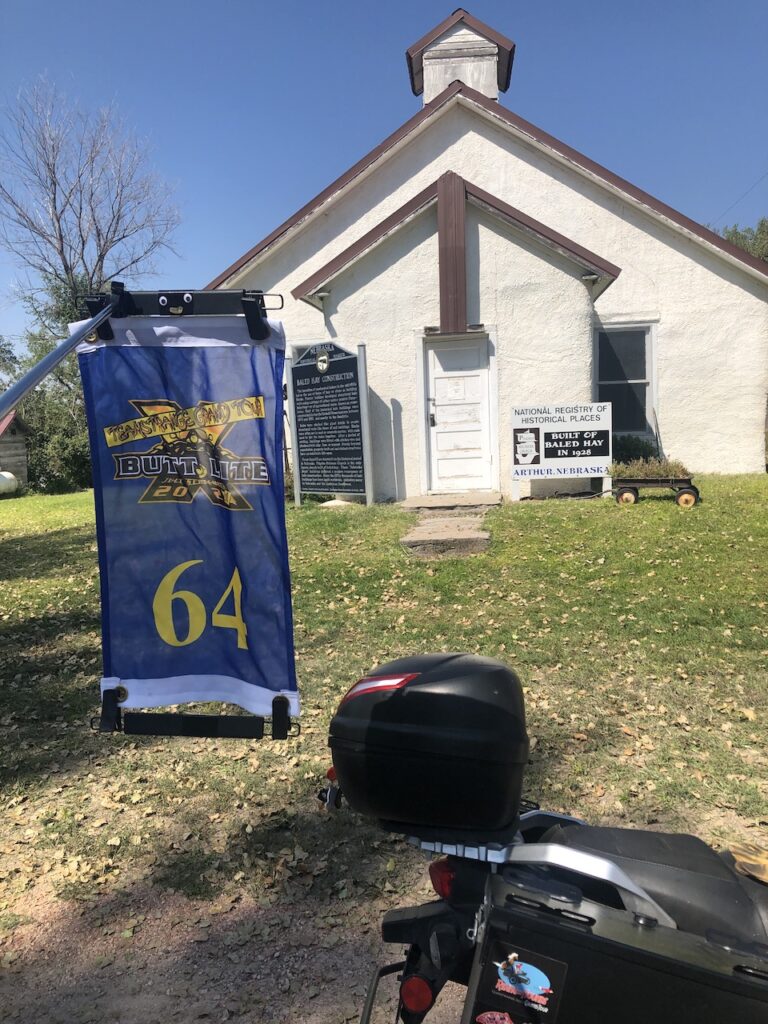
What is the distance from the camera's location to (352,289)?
1106 centimetres

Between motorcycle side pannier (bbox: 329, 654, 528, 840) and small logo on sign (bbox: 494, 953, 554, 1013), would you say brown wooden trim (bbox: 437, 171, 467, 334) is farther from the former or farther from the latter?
small logo on sign (bbox: 494, 953, 554, 1013)

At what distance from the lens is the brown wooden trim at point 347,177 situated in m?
12.9

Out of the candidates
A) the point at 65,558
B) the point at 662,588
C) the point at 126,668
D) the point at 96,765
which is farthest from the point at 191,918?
the point at 65,558

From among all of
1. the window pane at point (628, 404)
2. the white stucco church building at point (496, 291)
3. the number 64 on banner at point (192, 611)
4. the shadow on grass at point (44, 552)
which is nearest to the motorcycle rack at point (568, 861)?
the number 64 on banner at point (192, 611)

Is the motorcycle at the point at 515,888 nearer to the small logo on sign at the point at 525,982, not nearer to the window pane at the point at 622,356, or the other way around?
the small logo on sign at the point at 525,982

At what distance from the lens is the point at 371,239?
10836 mm

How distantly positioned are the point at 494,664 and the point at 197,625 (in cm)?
113

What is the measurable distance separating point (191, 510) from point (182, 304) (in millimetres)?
710

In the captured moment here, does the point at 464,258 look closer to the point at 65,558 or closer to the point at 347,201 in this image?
the point at 347,201

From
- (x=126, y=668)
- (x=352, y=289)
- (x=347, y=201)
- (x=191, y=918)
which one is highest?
(x=347, y=201)

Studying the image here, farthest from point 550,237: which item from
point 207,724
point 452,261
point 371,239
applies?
point 207,724

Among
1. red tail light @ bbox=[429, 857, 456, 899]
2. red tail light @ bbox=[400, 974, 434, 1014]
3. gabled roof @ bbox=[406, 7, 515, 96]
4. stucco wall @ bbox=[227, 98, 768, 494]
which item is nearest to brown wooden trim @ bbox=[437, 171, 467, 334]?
stucco wall @ bbox=[227, 98, 768, 494]

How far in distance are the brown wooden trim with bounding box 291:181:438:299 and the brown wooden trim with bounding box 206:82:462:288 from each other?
2.96m

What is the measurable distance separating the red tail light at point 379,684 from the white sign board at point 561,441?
868cm
